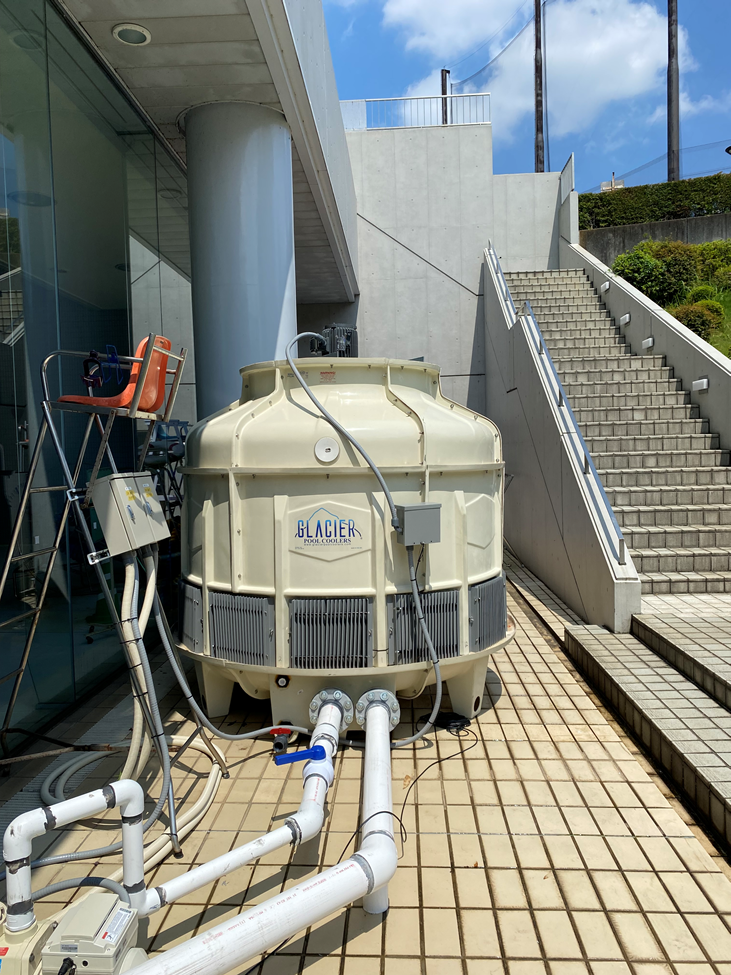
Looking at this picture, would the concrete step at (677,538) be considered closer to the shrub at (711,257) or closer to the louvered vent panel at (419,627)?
the louvered vent panel at (419,627)

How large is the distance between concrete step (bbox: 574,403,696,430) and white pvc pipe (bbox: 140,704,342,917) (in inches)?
274

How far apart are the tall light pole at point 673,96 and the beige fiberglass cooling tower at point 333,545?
24.7m

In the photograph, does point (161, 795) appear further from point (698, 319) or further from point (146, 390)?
point (698, 319)

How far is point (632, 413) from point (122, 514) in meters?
7.72

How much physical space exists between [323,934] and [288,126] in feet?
20.8

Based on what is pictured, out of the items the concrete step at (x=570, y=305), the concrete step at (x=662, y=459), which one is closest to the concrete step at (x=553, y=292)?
the concrete step at (x=570, y=305)

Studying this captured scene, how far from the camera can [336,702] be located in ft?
13.0

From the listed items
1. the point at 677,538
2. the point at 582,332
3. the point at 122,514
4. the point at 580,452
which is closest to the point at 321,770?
the point at 122,514

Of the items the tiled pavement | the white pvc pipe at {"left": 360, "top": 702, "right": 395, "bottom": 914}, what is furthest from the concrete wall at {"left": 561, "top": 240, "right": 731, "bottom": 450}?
the white pvc pipe at {"left": 360, "top": 702, "right": 395, "bottom": 914}

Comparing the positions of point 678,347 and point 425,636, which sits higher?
point 678,347

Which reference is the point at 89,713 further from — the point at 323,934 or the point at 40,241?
the point at 40,241

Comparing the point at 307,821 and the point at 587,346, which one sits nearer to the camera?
the point at 307,821

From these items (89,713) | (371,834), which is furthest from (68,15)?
(371,834)

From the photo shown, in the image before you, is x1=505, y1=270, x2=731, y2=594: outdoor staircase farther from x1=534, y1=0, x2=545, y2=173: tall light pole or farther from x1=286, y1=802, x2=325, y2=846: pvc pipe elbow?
x1=534, y1=0, x2=545, y2=173: tall light pole
